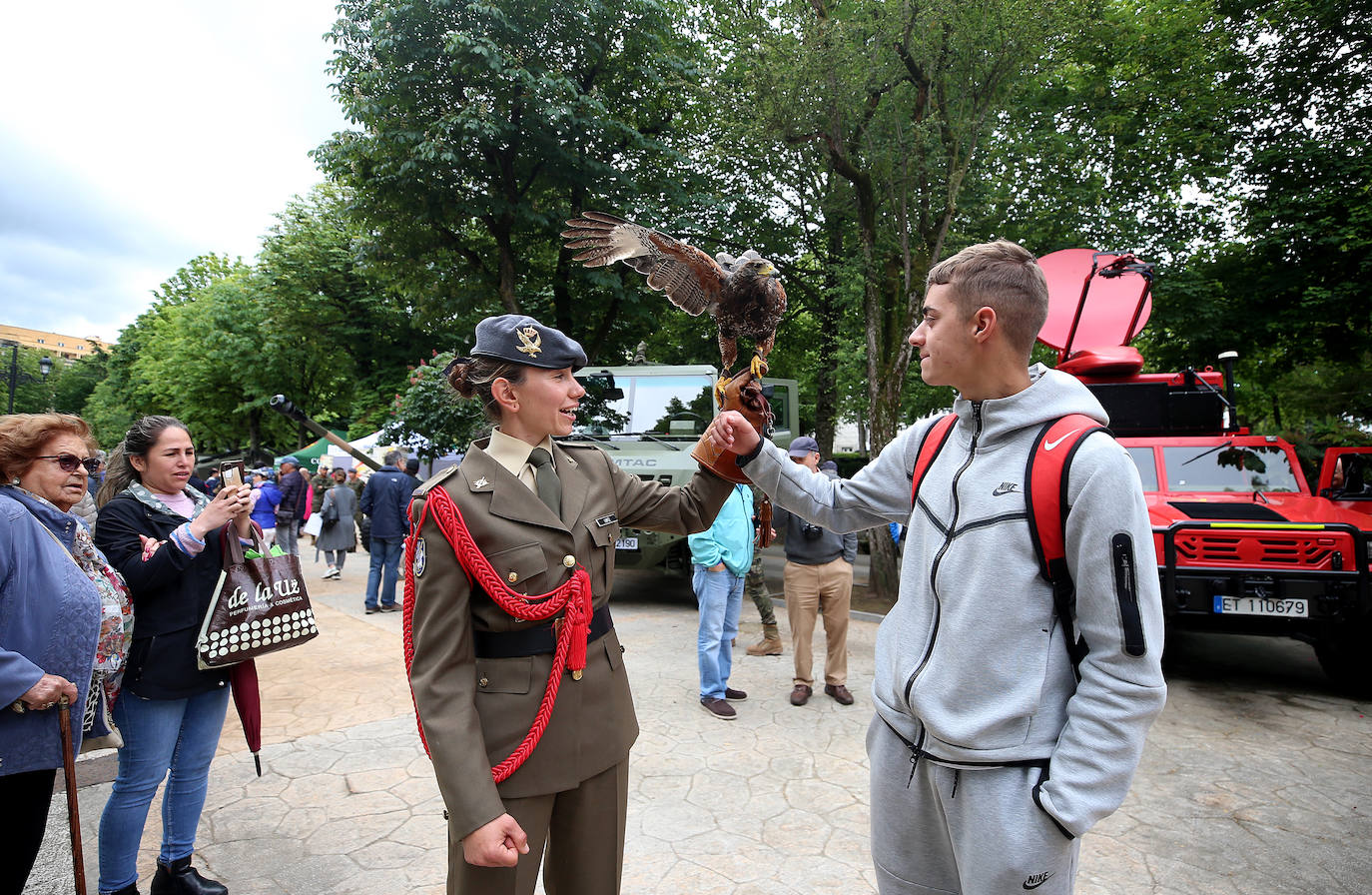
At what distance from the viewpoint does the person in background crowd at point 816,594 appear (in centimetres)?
549

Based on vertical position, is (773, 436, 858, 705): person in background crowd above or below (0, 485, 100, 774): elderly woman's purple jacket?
below

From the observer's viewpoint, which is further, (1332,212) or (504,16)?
(504,16)

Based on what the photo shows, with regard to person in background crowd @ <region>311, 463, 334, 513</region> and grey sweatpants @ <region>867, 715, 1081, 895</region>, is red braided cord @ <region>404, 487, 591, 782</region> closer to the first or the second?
grey sweatpants @ <region>867, 715, 1081, 895</region>

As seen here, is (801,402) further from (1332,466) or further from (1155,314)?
(1332,466)

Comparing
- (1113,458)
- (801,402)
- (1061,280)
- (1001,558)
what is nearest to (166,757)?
(1001,558)

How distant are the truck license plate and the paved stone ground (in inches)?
28.9

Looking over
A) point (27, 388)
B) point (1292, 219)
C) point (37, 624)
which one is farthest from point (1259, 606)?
point (27, 388)

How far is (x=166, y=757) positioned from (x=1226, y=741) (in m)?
5.88

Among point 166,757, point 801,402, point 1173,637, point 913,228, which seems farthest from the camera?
point 801,402

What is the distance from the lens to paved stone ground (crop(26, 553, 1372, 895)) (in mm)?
3156

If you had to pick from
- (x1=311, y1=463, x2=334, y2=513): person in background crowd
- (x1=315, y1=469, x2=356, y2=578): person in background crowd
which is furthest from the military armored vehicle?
(x1=311, y1=463, x2=334, y2=513): person in background crowd

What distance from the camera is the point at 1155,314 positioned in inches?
464

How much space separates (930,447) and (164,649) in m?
2.79

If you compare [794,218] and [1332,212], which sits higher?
[794,218]
